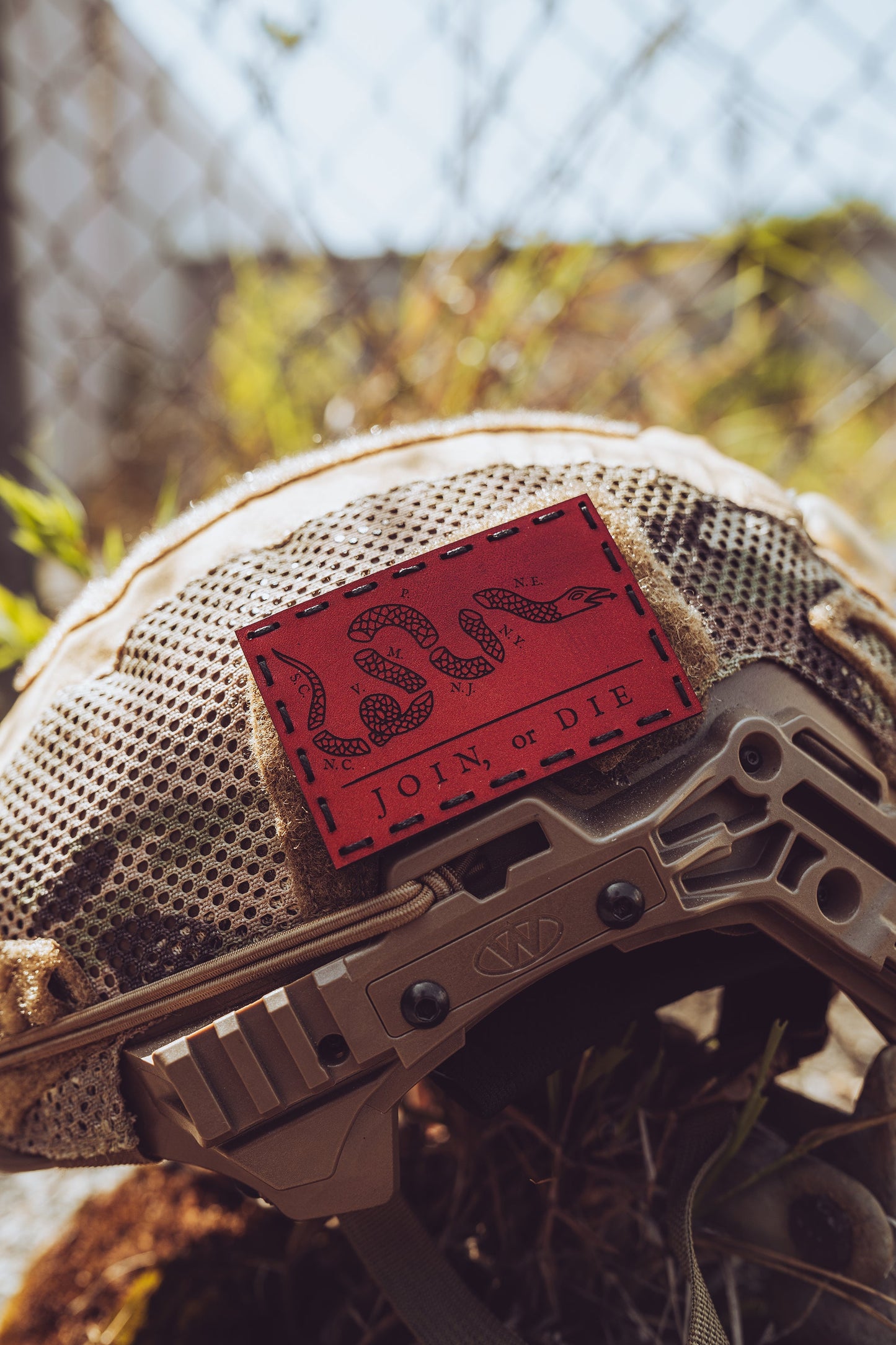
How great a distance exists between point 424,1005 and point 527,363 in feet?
3.95

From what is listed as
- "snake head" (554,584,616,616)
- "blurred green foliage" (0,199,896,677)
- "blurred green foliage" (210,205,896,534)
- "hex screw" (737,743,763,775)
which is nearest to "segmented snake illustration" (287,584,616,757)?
"snake head" (554,584,616,616)

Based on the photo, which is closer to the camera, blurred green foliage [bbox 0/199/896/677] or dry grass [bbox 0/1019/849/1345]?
dry grass [bbox 0/1019/849/1345]

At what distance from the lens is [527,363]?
152cm

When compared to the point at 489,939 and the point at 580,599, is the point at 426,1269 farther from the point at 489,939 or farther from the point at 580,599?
the point at 580,599

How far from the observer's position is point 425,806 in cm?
57

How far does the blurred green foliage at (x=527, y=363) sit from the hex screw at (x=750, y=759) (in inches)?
28.0

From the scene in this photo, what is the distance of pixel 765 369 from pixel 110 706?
2288mm

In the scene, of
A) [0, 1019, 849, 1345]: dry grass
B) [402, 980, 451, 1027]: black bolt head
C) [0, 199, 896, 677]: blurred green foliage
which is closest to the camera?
[402, 980, 451, 1027]: black bolt head

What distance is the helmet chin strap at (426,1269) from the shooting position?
0.66 metres

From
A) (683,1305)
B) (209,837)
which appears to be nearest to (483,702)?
(209,837)

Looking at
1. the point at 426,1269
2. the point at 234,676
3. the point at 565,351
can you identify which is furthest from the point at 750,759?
the point at 565,351

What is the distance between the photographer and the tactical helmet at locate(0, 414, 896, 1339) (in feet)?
1.86

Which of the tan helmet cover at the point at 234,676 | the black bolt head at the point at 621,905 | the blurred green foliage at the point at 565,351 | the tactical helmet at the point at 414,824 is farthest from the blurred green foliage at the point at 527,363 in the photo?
the black bolt head at the point at 621,905

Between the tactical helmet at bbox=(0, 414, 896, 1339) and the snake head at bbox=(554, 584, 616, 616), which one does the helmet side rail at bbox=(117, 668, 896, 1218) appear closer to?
the tactical helmet at bbox=(0, 414, 896, 1339)
